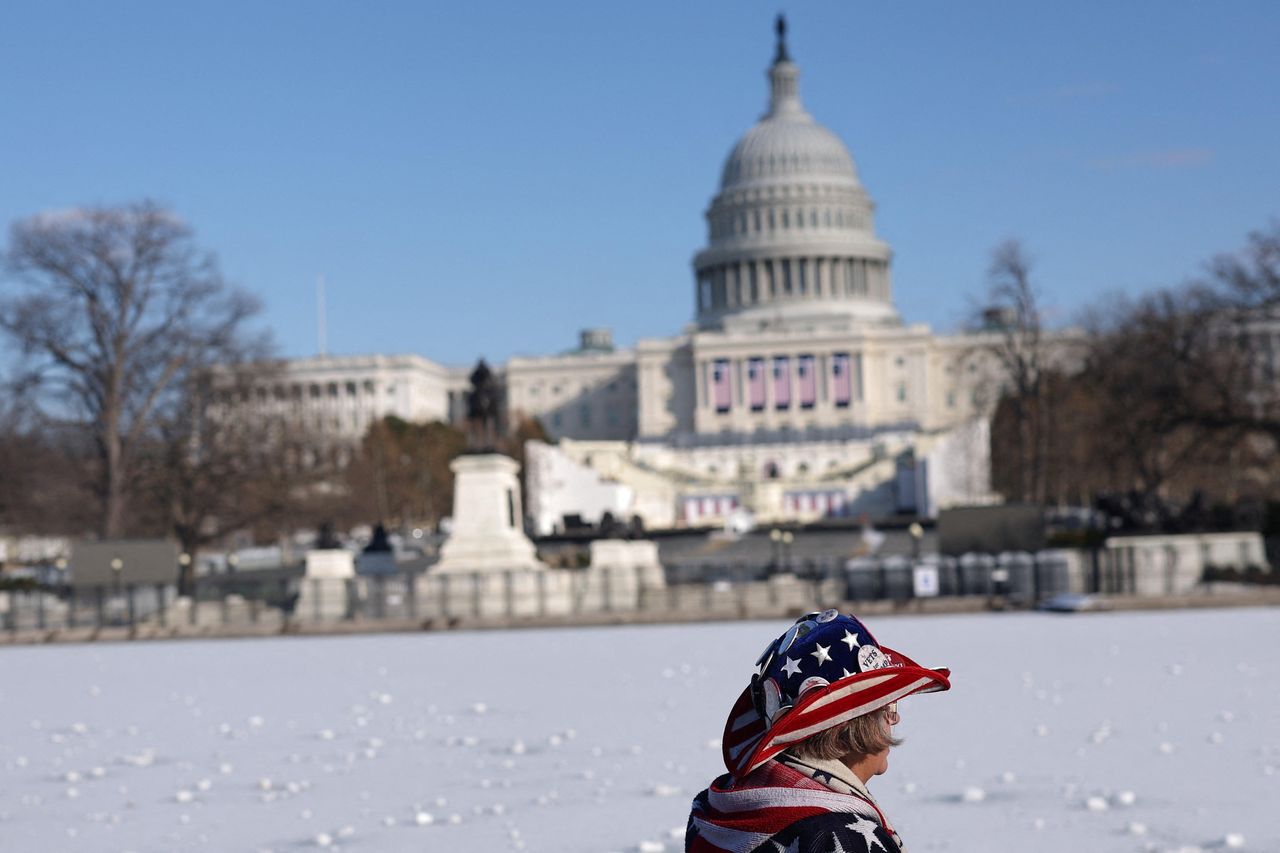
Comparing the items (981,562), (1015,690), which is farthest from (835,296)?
(1015,690)

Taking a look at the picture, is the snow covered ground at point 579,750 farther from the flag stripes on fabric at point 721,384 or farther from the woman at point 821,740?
the flag stripes on fabric at point 721,384

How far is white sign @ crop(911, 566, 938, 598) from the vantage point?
117 feet

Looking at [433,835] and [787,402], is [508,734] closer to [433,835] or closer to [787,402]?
[433,835]

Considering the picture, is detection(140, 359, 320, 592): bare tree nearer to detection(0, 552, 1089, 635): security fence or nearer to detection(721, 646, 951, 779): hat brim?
detection(0, 552, 1089, 635): security fence

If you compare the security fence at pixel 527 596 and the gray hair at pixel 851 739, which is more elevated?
the gray hair at pixel 851 739

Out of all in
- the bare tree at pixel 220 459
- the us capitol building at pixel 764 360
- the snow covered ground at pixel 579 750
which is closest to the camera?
the snow covered ground at pixel 579 750

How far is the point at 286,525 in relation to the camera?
167 ft

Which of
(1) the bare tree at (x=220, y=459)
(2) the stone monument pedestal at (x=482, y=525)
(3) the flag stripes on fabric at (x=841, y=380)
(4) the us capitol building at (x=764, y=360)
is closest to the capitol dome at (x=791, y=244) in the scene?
(4) the us capitol building at (x=764, y=360)

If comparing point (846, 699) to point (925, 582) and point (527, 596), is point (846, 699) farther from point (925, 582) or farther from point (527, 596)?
point (527, 596)

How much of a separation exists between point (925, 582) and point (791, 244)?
404 feet

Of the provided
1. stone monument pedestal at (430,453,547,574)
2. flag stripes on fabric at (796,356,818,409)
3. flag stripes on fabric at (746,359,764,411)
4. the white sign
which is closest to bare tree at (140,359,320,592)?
stone monument pedestal at (430,453,547,574)

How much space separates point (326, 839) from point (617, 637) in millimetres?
20978

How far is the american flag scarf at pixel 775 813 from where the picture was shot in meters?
4.07

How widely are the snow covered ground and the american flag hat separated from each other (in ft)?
18.6
